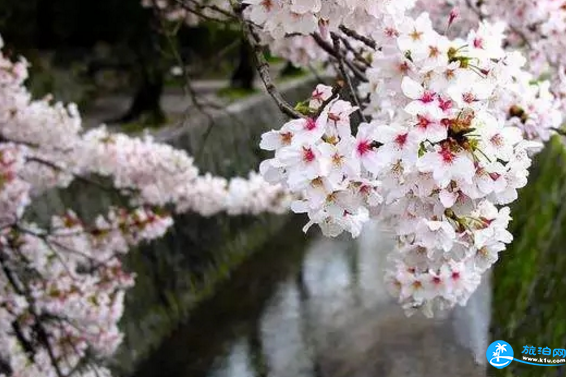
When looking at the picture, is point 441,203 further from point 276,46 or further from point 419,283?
point 276,46

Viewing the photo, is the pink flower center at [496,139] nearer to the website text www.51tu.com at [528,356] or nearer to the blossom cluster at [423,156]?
the blossom cluster at [423,156]

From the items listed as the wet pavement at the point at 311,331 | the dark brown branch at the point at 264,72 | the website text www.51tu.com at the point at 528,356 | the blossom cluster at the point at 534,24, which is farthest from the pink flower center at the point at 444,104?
the wet pavement at the point at 311,331

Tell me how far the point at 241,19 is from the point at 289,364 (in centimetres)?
388

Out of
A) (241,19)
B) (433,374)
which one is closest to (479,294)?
(433,374)

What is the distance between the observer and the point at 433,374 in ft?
15.4

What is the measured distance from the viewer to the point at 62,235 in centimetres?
380

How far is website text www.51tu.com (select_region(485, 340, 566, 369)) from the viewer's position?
3.51 meters

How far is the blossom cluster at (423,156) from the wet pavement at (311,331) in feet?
8.18

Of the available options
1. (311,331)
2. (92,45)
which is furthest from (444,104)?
(92,45)

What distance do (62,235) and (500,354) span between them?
78.8 inches

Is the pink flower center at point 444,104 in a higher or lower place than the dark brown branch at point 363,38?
lower

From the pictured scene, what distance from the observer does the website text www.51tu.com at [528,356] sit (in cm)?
351

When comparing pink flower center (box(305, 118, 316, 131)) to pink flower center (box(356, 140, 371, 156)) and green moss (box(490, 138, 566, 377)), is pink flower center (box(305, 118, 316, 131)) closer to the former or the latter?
pink flower center (box(356, 140, 371, 156))

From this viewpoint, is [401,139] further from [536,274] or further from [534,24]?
[536,274]
